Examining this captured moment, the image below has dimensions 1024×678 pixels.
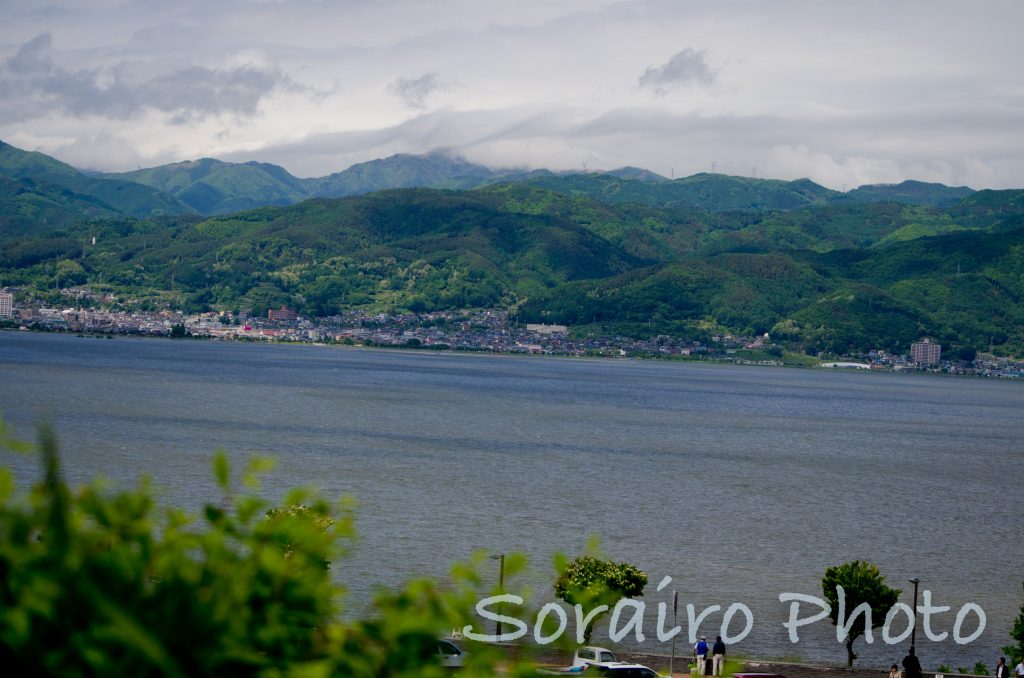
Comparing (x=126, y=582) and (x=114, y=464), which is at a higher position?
(x=126, y=582)

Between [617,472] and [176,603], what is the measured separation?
229 ft

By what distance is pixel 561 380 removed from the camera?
560 ft

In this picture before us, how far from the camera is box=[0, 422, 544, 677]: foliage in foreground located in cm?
345

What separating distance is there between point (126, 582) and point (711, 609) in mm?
36089

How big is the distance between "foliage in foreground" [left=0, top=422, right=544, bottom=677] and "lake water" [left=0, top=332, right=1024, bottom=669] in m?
3.89

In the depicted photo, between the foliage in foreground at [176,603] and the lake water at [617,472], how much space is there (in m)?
3.89

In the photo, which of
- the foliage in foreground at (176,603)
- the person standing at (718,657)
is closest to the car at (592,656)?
the person standing at (718,657)

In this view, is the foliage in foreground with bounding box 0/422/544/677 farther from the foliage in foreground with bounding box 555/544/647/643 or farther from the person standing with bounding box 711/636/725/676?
the foliage in foreground with bounding box 555/544/647/643

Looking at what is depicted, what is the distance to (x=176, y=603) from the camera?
3.69m

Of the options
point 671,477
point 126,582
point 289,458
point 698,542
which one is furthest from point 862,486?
point 126,582

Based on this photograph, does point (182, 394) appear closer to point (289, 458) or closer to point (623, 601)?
point (289, 458)

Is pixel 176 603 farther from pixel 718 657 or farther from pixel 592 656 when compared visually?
pixel 718 657

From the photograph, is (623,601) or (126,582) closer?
(126,582)

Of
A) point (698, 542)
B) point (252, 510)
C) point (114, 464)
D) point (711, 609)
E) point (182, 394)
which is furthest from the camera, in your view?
point (182, 394)
